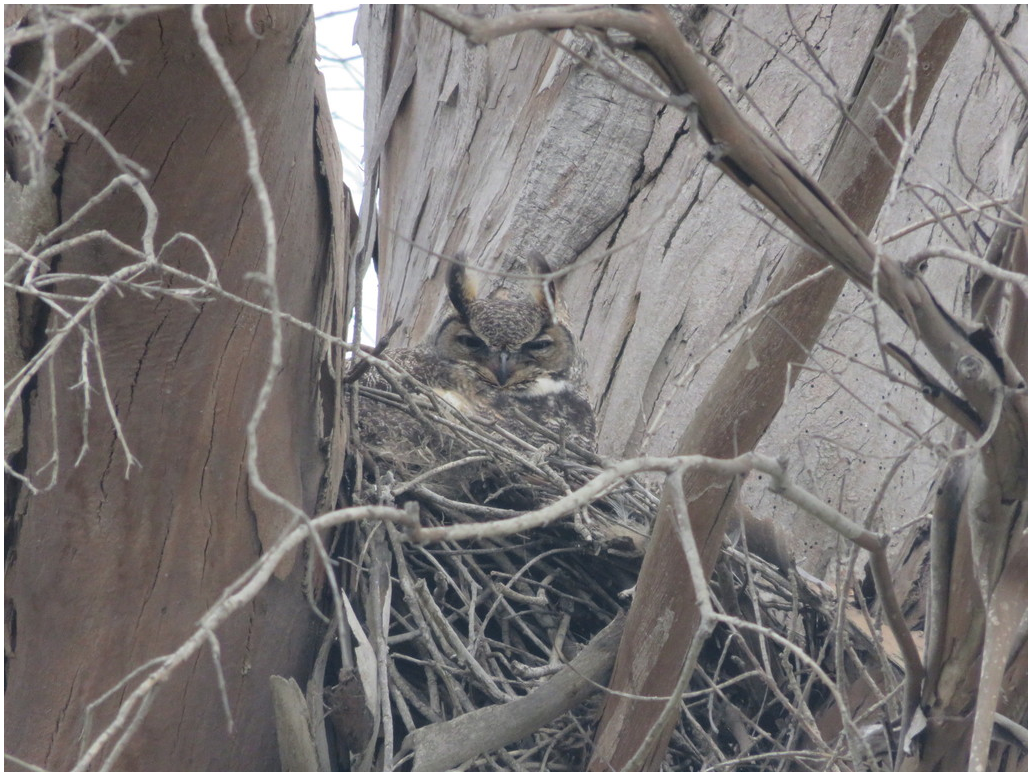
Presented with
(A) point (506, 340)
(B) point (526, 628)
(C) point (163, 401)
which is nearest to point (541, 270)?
(A) point (506, 340)

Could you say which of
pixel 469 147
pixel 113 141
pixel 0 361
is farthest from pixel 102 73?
pixel 469 147

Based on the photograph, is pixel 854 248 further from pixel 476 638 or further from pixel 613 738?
pixel 476 638

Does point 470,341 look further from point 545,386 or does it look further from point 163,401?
point 163,401

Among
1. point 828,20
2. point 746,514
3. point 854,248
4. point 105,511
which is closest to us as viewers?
point 854,248

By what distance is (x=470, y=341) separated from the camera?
320 cm

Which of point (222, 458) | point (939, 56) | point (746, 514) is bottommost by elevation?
point (222, 458)

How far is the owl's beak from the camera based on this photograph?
314 centimetres

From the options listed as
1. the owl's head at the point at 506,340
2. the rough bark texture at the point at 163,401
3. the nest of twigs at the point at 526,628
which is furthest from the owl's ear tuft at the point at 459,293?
the rough bark texture at the point at 163,401

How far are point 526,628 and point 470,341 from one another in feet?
3.70

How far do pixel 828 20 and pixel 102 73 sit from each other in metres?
2.08

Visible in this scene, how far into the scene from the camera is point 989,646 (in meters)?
1.32

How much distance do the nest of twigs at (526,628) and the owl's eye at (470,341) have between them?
684 millimetres

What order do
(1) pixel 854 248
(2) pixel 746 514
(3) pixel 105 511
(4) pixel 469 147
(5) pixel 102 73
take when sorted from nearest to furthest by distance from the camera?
(1) pixel 854 248, (5) pixel 102 73, (3) pixel 105 511, (2) pixel 746 514, (4) pixel 469 147

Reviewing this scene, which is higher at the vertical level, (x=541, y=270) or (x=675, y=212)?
(x=675, y=212)
